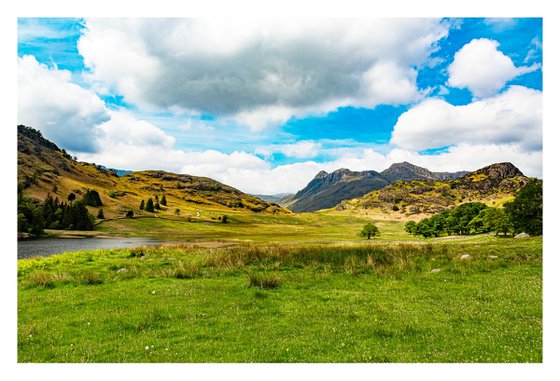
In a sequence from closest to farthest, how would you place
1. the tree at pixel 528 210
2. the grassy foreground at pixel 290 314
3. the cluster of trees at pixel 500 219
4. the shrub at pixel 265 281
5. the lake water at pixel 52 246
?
the grassy foreground at pixel 290 314 → the shrub at pixel 265 281 → the tree at pixel 528 210 → the cluster of trees at pixel 500 219 → the lake water at pixel 52 246

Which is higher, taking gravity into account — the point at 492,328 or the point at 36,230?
the point at 492,328

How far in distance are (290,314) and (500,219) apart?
80.7 metres

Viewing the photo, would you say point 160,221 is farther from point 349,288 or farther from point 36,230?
point 349,288

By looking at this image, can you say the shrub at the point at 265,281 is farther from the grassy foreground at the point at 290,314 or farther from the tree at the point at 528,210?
the tree at the point at 528,210

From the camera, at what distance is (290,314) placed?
15.2 meters

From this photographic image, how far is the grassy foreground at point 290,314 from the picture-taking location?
1105cm

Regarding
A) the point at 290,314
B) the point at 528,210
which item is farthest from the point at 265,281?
the point at 528,210

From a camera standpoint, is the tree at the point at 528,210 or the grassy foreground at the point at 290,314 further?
the tree at the point at 528,210

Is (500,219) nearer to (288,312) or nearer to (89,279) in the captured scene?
(288,312)

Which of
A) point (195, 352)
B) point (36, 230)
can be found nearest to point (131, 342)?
point (195, 352)

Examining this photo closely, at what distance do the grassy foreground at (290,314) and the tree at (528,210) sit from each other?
1768 inches

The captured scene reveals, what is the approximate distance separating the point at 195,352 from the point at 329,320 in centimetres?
595

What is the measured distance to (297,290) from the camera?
20266mm

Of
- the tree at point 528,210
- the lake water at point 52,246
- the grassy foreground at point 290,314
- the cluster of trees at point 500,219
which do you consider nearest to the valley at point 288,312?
the grassy foreground at point 290,314
